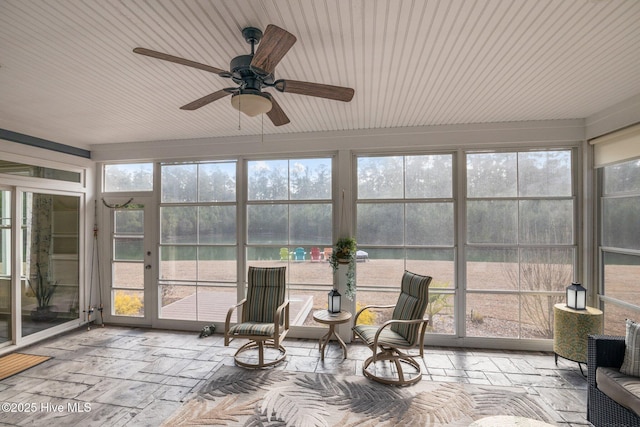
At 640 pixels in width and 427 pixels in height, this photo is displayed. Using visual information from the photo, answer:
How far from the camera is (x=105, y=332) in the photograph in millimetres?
4477

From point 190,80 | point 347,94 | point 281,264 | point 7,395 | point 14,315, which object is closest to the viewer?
point 347,94

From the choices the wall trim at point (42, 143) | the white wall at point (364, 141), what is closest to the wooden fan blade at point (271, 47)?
the white wall at point (364, 141)

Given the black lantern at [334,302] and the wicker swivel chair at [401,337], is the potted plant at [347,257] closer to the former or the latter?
the black lantern at [334,302]

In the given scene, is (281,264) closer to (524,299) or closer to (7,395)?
(7,395)

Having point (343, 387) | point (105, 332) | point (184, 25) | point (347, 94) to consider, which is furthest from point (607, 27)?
point (105, 332)

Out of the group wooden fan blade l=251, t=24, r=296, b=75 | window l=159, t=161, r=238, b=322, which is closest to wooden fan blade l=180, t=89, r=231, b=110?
wooden fan blade l=251, t=24, r=296, b=75

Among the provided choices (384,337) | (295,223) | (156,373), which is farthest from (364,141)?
(156,373)

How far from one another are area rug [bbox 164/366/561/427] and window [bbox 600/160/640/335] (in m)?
1.59

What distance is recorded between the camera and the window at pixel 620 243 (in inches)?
124

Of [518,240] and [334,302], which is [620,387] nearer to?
[518,240]

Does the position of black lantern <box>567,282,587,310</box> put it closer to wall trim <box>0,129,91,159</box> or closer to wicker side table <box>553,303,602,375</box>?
wicker side table <box>553,303,602,375</box>

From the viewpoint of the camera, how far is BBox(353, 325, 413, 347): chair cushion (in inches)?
120

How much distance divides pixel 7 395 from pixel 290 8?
4193 millimetres

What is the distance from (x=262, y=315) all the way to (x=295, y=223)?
1344 mm
